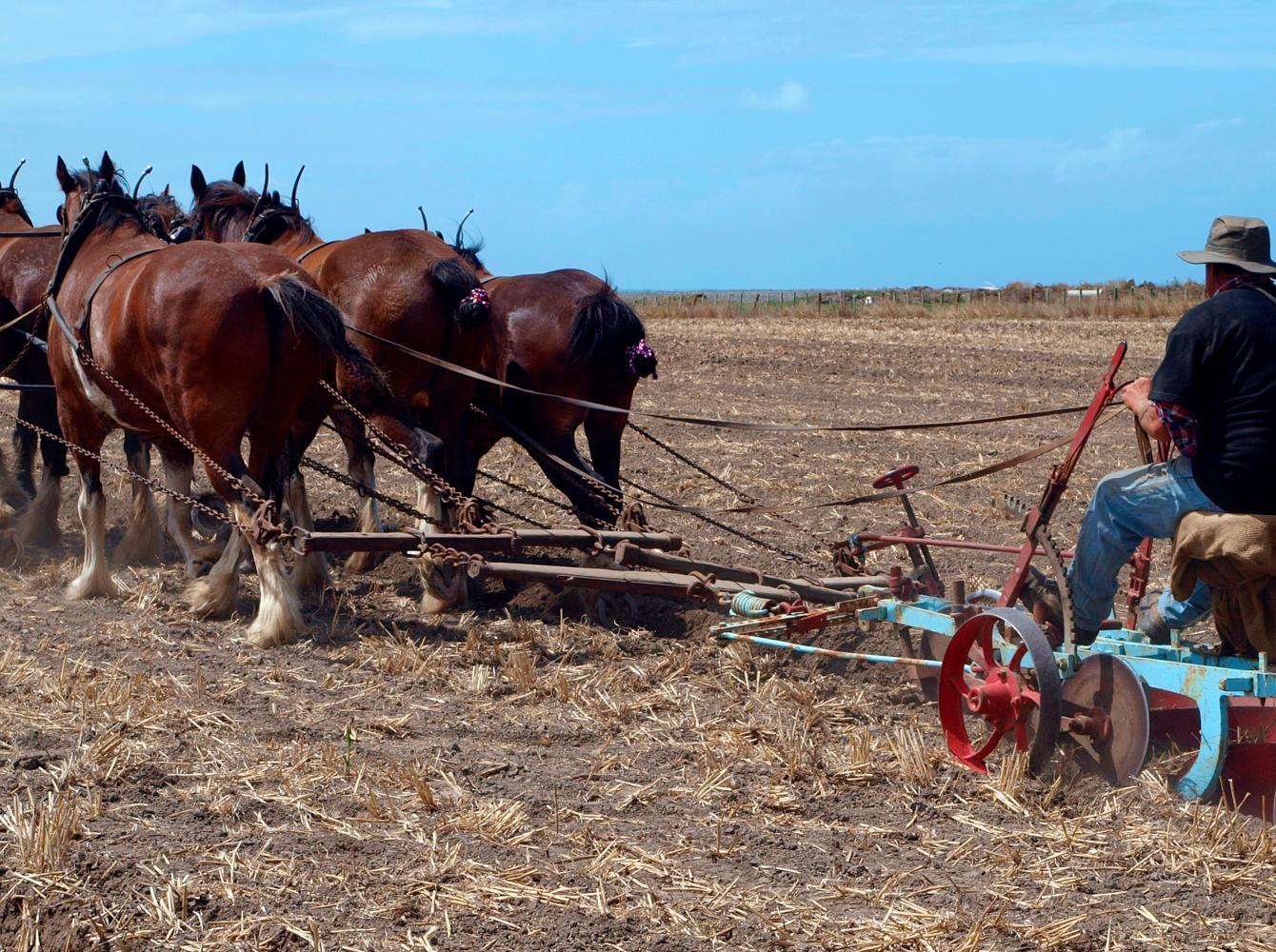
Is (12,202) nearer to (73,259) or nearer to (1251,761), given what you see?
(73,259)

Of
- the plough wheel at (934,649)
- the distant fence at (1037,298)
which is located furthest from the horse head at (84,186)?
the distant fence at (1037,298)

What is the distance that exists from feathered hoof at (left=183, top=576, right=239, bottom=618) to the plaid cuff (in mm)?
4488

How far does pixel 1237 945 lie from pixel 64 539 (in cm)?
728

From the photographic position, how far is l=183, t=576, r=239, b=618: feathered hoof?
21.4 ft

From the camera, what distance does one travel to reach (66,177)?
308 inches

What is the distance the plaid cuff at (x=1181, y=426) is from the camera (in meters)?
4.08

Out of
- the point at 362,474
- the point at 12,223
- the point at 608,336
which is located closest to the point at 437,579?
the point at 362,474

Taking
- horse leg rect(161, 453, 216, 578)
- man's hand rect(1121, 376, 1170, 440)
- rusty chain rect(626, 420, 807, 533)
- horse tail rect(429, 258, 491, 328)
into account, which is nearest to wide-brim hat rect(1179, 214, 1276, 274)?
man's hand rect(1121, 376, 1170, 440)

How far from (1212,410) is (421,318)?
4.07 meters

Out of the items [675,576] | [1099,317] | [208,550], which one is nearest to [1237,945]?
[675,576]

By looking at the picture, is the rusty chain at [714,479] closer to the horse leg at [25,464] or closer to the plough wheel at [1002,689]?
the plough wheel at [1002,689]

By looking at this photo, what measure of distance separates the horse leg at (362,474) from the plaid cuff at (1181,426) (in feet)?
15.3

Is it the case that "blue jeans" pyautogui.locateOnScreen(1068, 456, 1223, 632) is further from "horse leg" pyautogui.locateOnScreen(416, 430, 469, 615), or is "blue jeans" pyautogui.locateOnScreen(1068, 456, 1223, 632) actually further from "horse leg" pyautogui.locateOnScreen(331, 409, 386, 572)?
"horse leg" pyautogui.locateOnScreen(331, 409, 386, 572)

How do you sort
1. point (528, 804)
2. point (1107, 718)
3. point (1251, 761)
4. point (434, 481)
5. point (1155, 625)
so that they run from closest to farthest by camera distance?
point (1251, 761) < point (528, 804) < point (1107, 718) < point (1155, 625) < point (434, 481)
